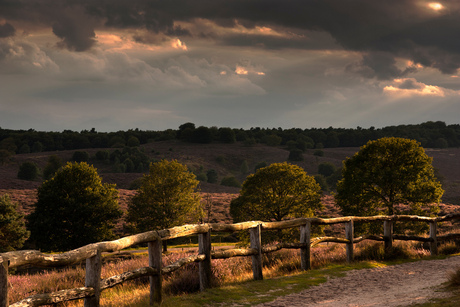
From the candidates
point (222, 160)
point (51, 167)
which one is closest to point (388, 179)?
point (51, 167)

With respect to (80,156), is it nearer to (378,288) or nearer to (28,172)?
(28,172)

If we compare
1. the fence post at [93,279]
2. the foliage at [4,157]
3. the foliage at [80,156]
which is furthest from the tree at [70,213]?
the foliage at [80,156]

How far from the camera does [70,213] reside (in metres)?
Answer: 41.8

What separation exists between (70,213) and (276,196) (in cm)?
1940

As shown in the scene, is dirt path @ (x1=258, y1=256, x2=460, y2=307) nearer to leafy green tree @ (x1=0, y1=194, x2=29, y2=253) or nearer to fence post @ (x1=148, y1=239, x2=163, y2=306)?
fence post @ (x1=148, y1=239, x2=163, y2=306)

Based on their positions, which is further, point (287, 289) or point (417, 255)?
point (417, 255)

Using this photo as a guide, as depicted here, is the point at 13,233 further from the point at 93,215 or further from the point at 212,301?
the point at 212,301

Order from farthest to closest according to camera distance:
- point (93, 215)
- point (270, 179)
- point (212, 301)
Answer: point (93, 215), point (270, 179), point (212, 301)

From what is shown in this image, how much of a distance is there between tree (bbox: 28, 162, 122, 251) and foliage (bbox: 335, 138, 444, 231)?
22785 millimetres

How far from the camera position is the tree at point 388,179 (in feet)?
106

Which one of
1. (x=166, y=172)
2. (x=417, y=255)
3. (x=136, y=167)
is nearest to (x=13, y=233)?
(x=166, y=172)

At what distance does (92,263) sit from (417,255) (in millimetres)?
11630

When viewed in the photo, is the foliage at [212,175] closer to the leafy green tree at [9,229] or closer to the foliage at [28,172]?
the foliage at [28,172]

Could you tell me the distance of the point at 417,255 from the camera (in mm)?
14859
